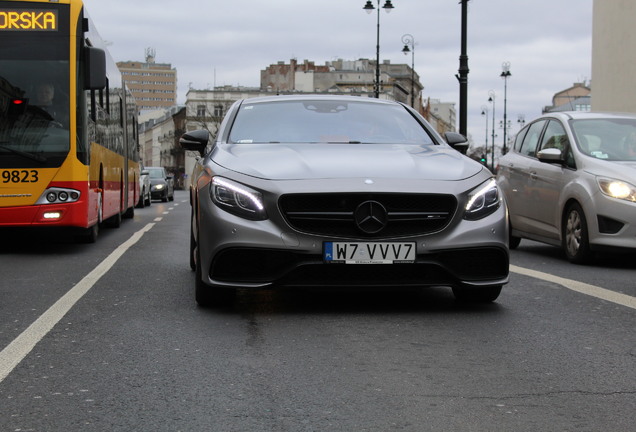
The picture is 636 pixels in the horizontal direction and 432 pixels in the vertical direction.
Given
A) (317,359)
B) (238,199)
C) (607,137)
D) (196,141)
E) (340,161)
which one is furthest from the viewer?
(607,137)

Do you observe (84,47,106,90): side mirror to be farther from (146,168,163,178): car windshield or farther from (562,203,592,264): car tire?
(146,168,163,178): car windshield

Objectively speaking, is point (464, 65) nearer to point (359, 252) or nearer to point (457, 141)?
point (457, 141)

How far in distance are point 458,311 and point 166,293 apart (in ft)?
7.73

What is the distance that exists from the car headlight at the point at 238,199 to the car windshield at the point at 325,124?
3.58 feet

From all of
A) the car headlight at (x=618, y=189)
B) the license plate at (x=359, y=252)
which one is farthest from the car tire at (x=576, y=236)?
the license plate at (x=359, y=252)

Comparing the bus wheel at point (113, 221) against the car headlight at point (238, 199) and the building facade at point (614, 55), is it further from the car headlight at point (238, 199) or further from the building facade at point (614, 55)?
the building facade at point (614, 55)

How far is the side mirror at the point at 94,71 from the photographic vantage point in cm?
1224

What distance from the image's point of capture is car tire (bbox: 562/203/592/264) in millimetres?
10141

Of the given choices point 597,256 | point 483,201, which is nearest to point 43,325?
point 483,201

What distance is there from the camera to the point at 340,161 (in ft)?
22.0

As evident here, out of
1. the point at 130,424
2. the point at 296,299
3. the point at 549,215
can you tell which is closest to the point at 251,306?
the point at 296,299

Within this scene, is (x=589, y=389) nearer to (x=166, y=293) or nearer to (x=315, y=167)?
(x=315, y=167)

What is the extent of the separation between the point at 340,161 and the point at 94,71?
6374 mm

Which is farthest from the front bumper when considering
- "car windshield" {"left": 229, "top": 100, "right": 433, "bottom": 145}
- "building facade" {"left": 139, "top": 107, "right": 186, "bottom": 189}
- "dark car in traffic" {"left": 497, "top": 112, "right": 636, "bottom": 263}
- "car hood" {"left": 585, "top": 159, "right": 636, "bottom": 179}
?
"building facade" {"left": 139, "top": 107, "right": 186, "bottom": 189}
